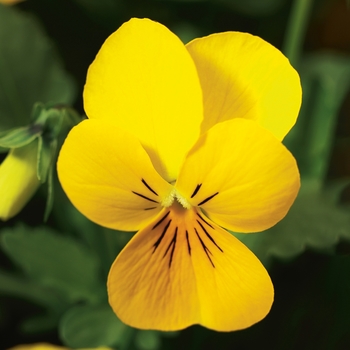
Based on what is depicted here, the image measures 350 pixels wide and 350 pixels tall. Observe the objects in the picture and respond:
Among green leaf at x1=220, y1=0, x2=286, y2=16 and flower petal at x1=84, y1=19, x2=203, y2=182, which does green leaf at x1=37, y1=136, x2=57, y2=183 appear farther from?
green leaf at x1=220, y1=0, x2=286, y2=16

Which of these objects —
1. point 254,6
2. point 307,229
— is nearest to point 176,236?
point 307,229

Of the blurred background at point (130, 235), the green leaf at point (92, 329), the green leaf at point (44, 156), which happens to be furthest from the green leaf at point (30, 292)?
the green leaf at point (44, 156)

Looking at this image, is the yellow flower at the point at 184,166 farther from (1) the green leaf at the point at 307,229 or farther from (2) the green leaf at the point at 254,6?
(2) the green leaf at the point at 254,6

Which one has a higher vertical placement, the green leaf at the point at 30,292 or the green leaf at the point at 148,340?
the green leaf at the point at 148,340

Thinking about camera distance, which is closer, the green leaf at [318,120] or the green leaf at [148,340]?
the green leaf at [148,340]

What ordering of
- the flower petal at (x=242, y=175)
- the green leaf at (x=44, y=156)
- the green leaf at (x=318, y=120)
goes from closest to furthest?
the flower petal at (x=242, y=175)
the green leaf at (x=44, y=156)
the green leaf at (x=318, y=120)

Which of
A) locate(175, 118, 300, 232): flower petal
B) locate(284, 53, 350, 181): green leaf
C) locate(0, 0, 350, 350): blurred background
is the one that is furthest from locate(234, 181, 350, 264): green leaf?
locate(175, 118, 300, 232): flower petal

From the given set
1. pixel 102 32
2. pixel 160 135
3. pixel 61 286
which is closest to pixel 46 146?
pixel 160 135

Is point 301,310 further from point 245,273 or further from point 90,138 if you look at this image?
point 90,138
